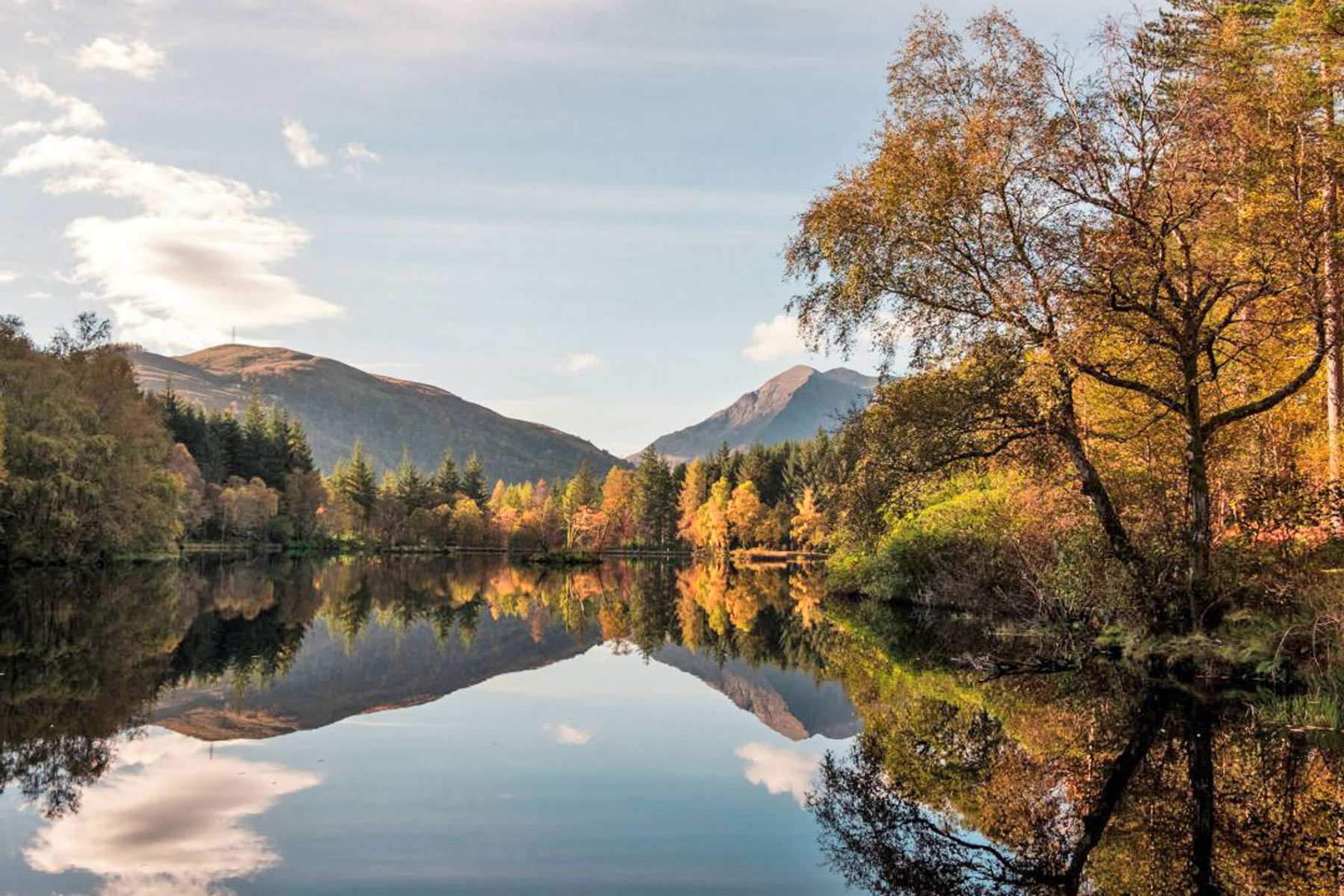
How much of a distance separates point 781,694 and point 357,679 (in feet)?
25.5

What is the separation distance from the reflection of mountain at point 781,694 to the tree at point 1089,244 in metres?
5.25

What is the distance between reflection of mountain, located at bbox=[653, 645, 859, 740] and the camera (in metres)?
13.8

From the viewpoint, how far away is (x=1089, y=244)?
16.7 metres

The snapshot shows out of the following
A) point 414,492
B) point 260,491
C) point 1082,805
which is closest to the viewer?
point 1082,805

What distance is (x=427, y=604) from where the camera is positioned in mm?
35094

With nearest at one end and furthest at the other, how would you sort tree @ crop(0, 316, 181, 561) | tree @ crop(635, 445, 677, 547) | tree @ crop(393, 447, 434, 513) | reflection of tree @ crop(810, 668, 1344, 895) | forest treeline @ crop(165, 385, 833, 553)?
reflection of tree @ crop(810, 668, 1344, 895) → tree @ crop(0, 316, 181, 561) → forest treeline @ crop(165, 385, 833, 553) → tree @ crop(393, 447, 434, 513) → tree @ crop(635, 445, 677, 547)

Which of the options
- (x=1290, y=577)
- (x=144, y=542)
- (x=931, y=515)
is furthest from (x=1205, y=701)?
(x=144, y=542)

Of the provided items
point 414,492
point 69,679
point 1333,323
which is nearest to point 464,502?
point 414,492

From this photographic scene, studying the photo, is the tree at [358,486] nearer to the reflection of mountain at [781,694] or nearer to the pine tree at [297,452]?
the pine tree at [297,452]

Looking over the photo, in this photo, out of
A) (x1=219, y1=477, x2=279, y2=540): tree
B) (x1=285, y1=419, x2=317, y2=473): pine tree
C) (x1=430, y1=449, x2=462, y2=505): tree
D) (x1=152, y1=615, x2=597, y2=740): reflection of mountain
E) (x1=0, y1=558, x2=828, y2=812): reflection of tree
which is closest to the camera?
(x1=0, y1=558, x2=828, y2=812): reflection of tree

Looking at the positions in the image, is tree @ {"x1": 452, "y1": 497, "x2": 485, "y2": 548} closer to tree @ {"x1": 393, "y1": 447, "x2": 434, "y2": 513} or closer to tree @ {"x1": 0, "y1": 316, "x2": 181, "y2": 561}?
tree @ {"x1": 393, "y1": 447, "x2": 434, "y2": 513}

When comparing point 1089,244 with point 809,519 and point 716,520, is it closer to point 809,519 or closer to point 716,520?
point 809,519

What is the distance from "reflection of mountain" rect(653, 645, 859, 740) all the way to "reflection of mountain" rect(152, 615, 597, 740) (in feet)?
11.4

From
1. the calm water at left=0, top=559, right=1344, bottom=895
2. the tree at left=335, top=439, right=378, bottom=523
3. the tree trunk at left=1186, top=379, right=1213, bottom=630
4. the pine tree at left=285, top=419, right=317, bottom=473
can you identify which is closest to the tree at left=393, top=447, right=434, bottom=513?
the tree at left=335, top=439, right=378, bottom=523
